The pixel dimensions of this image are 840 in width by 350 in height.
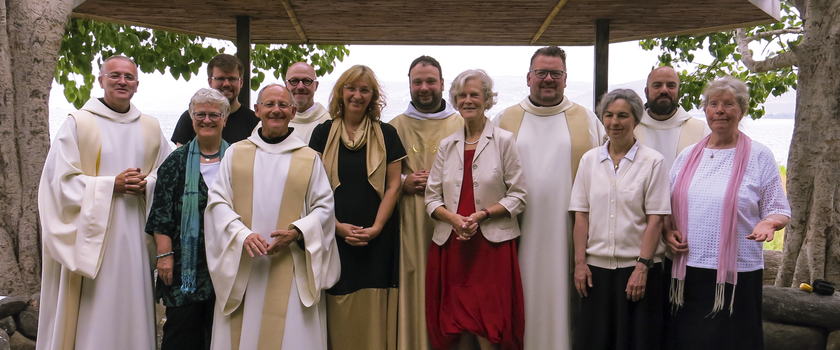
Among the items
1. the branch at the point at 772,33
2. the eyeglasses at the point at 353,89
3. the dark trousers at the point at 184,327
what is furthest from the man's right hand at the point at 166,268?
the branch at the point at 772,33

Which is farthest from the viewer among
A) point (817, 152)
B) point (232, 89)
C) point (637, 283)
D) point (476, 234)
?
point (817, 152)

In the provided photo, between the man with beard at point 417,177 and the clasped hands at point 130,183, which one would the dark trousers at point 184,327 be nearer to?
the clasped hands at point 130,183

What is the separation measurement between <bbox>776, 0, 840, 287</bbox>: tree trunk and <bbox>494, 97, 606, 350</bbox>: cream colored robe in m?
2.58

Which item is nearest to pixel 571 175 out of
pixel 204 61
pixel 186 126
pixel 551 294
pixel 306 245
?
pixel 551 294

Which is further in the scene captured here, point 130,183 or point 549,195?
point 549,195

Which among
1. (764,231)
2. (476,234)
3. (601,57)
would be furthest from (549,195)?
(601,57)

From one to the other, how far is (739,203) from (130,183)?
3490 millimetres

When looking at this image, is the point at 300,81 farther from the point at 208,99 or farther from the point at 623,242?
the point at 623,242

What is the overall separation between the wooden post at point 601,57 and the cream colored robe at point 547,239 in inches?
41.7

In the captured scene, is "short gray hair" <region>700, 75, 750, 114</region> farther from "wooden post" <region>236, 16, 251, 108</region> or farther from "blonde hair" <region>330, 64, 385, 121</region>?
"wooden post" <region>236, 16, 251, 108</region>

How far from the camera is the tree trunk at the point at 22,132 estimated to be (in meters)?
5.15

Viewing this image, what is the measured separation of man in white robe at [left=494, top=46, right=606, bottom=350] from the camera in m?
4.17

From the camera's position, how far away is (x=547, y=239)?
421cm

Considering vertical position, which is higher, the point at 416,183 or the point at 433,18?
the point at 433,18
